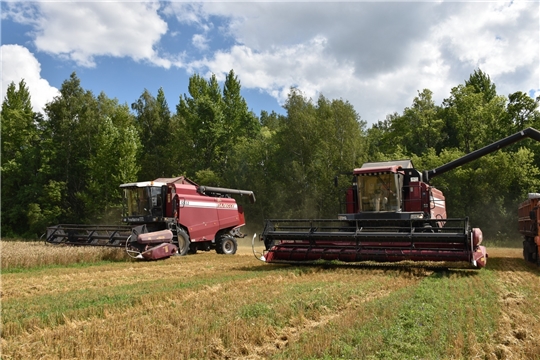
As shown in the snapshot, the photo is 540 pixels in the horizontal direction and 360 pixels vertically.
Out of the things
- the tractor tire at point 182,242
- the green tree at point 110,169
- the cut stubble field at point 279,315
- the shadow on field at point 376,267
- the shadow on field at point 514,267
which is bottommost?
the shadow on field at point 514,267

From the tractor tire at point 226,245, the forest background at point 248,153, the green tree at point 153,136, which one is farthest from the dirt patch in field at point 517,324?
the green tree at point 153,136

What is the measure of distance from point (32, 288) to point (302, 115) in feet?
87.6

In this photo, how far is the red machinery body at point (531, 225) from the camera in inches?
468

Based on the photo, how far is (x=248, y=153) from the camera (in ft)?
117

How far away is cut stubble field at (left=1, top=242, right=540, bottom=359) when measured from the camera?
14.6ft

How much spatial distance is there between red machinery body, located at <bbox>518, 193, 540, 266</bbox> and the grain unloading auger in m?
2.39

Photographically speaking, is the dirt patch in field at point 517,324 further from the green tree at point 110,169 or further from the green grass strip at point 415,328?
the green tree at point 110,169

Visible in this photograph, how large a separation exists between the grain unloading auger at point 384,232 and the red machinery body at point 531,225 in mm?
2388

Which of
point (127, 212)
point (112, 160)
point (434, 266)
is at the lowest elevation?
point (434, 266)

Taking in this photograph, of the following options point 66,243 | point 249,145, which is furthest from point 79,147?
point 66,243

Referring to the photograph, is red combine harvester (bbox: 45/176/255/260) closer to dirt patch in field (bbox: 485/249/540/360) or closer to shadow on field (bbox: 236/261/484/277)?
shadow on field (bbox: 236/261/484/277)

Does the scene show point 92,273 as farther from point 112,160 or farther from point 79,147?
point 79,147

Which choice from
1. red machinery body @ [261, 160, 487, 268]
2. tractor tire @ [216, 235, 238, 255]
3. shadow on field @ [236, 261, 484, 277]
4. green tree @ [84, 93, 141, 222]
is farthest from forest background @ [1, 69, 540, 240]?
shadow on field @ [236, 261, 484, 277]

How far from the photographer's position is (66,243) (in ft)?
57.9
